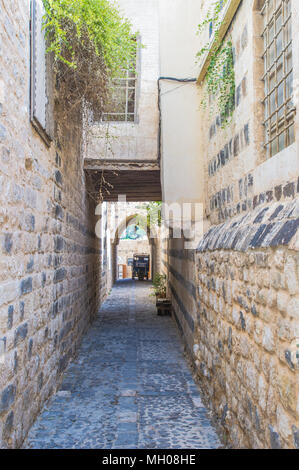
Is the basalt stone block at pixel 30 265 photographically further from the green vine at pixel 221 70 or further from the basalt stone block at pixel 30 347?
the green vine at pixel 221 70

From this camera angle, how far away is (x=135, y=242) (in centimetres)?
3109

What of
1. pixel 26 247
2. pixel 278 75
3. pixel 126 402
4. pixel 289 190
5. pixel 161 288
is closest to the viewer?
pixel 289 190

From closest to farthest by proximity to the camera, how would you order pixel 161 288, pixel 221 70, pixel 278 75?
1. pixel 278 75
2. pixel 221 70
3. pixel 161 288

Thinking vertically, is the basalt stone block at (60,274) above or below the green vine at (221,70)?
below

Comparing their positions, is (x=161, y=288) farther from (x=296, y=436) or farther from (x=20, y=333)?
(x=296, y=436)

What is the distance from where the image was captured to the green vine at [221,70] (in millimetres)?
3873

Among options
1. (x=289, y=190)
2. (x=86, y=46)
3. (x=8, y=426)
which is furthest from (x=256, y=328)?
(x=86, y=46)

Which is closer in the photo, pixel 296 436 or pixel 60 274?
pixel 296 436

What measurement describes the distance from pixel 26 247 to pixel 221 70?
104 inches

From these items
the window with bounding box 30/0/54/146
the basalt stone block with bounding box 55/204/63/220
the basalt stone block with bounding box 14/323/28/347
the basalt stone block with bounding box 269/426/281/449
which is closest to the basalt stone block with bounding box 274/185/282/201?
the basalt stone block with bounding box 269/426/281/449

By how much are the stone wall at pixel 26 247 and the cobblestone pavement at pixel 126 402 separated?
0.25m

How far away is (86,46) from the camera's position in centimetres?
423

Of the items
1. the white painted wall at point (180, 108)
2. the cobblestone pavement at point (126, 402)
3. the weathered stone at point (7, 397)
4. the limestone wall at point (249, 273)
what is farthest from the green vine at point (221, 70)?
the weathered stone at point (7, 397)
